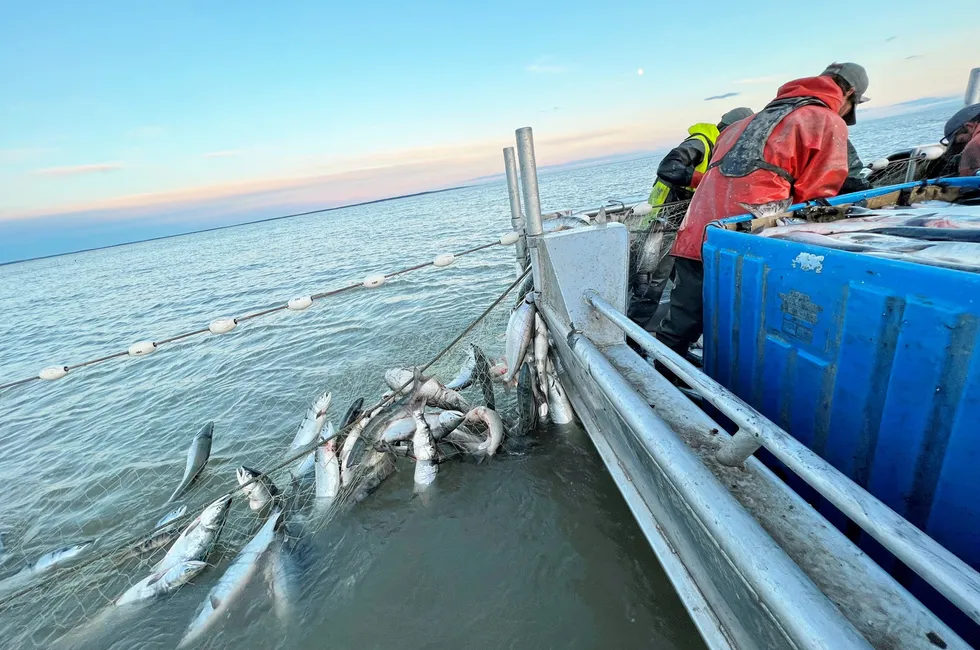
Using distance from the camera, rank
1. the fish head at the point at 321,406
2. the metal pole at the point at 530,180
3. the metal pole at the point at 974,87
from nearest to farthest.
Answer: the metal pole at the point at 530,180 → the fish head at the point at 321,406 → the metal pole at the point at 974,87

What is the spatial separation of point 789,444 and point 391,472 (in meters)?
3.85

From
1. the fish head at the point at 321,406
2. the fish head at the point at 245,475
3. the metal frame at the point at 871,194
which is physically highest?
the metal frame at the point at 871,194

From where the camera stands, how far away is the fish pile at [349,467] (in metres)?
3.69

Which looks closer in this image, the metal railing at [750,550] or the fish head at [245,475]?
the metal railing at [750,550]

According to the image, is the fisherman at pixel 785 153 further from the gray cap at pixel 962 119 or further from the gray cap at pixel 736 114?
the gray cap at pixel 962 119

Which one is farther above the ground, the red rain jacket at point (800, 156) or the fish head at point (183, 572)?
the red rain jacket at point (800, 156)

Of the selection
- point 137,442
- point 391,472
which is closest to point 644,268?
point 391,472

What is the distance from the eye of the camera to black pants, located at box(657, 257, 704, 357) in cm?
359

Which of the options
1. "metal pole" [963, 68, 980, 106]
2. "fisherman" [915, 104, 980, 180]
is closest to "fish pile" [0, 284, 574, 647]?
"fisherman" [915, 104, 980, 180]

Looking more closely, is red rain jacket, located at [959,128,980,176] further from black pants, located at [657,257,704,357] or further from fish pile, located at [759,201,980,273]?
black pants, located at [657,257,704,357]

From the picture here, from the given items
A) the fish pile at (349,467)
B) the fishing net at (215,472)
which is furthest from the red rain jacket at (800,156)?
the fishing net at (215,472)

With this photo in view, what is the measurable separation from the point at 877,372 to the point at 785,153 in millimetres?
1963

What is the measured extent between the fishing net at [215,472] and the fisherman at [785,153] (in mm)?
2204

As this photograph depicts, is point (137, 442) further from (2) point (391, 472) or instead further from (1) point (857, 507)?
(1) point (857, 507)
